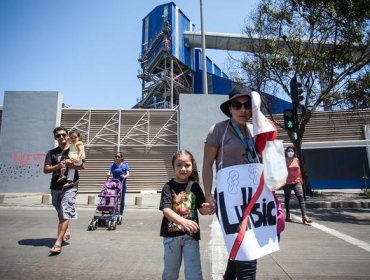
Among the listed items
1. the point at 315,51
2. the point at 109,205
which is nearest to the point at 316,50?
the point at 315,51

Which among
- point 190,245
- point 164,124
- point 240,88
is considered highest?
point 164,124

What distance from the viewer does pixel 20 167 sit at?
17.6 metres

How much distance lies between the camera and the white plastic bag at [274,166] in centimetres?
227

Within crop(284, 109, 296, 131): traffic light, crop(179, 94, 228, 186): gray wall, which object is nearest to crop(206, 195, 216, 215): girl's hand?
crop(284, 109, 296, 131): traffic light

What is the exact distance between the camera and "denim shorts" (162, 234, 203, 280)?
2.52 meters

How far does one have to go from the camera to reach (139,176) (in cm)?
1847

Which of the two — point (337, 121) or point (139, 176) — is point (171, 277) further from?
point (337, 121)

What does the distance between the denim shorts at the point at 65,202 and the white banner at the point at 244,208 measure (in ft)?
11.3

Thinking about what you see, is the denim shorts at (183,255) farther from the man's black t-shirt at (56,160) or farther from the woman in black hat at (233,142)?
the man's black t-shirt at (56,160)

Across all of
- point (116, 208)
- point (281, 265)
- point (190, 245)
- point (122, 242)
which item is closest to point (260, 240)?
point (190, 245)

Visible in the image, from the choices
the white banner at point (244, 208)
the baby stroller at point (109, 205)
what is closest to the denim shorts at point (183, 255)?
the white banner at point (244, 208)

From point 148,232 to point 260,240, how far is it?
4.69 m

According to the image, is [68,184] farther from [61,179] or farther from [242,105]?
[242,105]

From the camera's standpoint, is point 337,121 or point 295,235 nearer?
point 295,235
